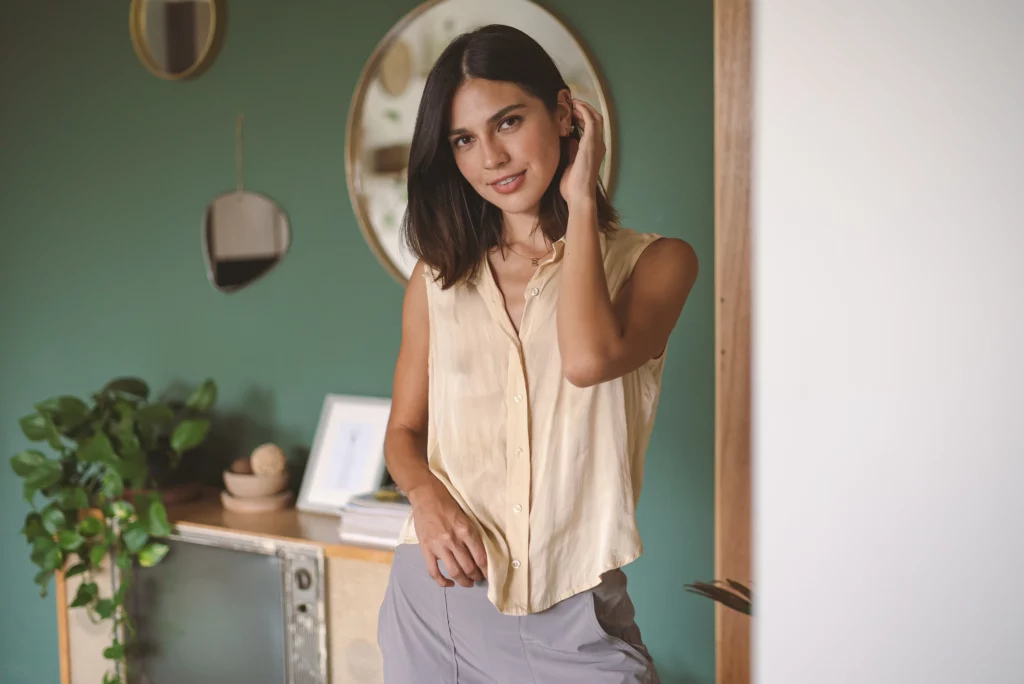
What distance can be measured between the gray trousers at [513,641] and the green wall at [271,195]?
1.02 metres

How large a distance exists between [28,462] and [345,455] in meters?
0.98

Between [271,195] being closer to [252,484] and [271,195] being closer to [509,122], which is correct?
[252,484]

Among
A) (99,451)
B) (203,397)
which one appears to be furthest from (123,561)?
(203,397)

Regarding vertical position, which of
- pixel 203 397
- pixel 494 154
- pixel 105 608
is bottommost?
pixel 105 608

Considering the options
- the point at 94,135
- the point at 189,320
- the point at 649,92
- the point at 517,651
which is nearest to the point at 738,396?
the point at 517,651

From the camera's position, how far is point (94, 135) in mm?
3016

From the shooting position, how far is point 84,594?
245cm

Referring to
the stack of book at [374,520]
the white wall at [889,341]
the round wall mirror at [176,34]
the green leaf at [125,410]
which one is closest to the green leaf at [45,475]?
the green leaf at [125,410]

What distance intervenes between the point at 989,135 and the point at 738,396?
1.35 m

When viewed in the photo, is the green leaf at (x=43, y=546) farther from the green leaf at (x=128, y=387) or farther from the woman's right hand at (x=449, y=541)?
the woman's right hand at (x=449, y=541)

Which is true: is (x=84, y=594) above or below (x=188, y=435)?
below

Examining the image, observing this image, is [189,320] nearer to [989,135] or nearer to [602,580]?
[602,580]

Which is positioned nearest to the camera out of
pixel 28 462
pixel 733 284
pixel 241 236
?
pixel 733 284

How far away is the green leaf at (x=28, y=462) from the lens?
2529mm
